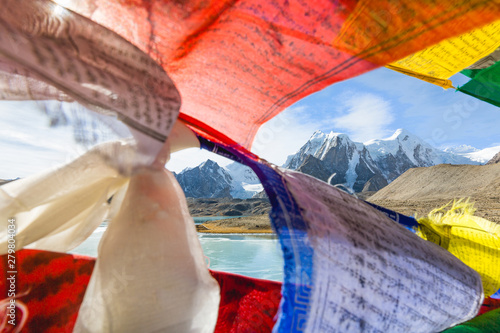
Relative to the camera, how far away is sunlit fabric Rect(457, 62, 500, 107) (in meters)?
1.71

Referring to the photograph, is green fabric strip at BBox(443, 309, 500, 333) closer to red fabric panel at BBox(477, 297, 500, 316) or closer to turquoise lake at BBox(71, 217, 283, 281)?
red fabric panel at BBox(477, 297, 500, 316)

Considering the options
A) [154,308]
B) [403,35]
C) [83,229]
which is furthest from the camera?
[403,35]

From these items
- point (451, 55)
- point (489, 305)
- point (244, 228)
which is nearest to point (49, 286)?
point (489, 305)

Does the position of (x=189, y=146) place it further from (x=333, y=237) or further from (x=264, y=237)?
(x=333, y=237)

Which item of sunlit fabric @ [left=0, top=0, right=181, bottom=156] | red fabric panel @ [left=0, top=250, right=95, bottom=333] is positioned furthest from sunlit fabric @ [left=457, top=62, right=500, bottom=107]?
red fabric panel @ [left=0, top=250, right=95, bottom=333]

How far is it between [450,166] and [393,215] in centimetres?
2337

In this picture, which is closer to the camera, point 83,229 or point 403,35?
point 83,229

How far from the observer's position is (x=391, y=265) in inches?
22.7

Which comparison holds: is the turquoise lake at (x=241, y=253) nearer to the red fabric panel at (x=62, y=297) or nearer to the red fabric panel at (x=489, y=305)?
the red fabric panel at (x=62, y=297)

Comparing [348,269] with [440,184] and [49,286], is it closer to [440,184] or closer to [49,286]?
[49,286]

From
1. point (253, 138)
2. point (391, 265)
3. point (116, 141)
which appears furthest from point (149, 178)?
point (253, 138)

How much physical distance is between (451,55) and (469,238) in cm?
97

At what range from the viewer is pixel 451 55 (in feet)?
4.76

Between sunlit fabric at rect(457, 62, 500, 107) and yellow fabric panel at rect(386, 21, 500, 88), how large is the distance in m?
0.21
